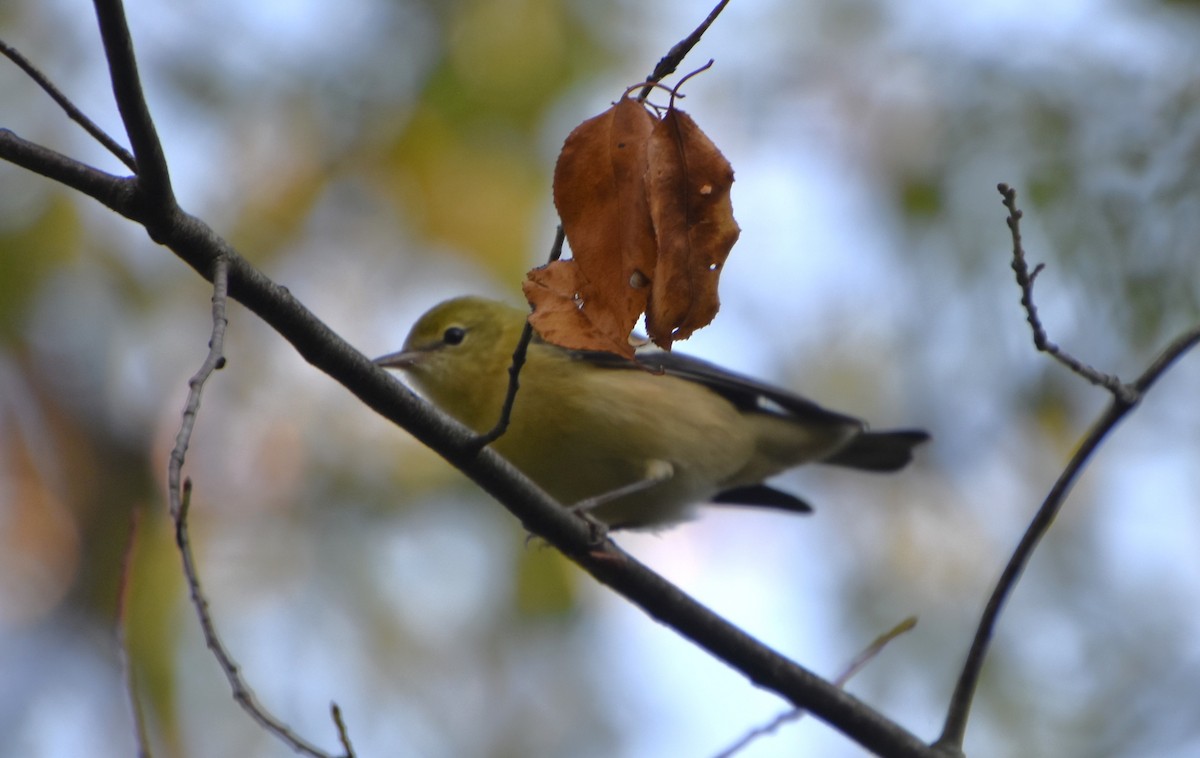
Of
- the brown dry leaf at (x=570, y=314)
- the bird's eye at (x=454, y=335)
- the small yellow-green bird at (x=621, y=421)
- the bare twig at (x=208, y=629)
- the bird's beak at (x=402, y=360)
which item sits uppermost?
the bird's eye at (x=454, y=335)

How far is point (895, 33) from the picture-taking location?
7.66 metres

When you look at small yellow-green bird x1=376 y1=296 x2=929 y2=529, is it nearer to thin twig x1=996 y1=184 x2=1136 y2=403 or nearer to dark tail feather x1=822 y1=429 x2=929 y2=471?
dark tail feather x1=822 y1=429 x2=929 y2=471

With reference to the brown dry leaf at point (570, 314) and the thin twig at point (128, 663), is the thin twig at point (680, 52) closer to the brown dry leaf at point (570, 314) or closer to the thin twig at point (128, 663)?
the brown dry leaf at point (570, 314)

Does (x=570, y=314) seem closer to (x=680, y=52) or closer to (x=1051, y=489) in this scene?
(x=680, y=52)

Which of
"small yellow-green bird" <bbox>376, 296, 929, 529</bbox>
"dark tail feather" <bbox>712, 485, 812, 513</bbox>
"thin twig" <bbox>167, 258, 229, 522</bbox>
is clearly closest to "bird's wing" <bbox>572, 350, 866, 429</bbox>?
"small yellow-green bird" <bbox>376, 296, 929, 529</bbox>

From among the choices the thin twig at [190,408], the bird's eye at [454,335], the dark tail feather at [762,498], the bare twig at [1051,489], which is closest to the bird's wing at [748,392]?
the dark tail feather at [762,498]

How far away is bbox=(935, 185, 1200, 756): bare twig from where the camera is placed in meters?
3.02

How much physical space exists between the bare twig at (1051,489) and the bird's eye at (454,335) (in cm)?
305

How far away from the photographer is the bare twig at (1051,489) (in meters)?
3.02

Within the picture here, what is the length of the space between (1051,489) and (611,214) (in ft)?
4.90

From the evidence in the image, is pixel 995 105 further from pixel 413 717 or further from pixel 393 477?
pixel 413 717

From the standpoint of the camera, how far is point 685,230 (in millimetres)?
2561

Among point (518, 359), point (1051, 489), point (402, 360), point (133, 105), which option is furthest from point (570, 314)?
point (402, 360)

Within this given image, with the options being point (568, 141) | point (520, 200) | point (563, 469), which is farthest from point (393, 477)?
point (568, 141)
